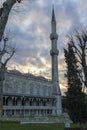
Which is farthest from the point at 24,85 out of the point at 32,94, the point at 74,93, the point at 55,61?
the point at 74,93

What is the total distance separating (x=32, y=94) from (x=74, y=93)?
74.5 m

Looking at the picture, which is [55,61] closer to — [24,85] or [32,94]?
[32,94]

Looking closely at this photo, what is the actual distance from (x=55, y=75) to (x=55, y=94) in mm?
7043

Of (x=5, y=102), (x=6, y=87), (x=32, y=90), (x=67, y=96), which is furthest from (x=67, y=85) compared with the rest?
(x=32, y=90)

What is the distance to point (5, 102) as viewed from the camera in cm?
8994

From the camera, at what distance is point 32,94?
106m

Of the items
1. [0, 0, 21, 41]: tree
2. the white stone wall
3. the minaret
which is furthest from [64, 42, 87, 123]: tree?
the minaret

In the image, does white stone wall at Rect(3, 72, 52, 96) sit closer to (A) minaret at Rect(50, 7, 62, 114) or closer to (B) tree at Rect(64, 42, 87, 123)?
(A) minaret at Rect(50, 7, 62, 114)

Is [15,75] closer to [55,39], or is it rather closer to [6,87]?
[6,87]

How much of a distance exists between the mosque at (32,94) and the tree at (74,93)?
5643 cm

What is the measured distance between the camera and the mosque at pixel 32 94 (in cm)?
9312

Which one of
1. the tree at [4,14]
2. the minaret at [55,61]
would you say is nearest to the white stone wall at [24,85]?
the minaret at [55,61]

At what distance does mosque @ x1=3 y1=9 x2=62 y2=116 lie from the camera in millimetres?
93125

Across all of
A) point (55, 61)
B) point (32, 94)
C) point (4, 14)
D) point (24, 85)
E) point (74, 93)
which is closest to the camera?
point (4, 14)
